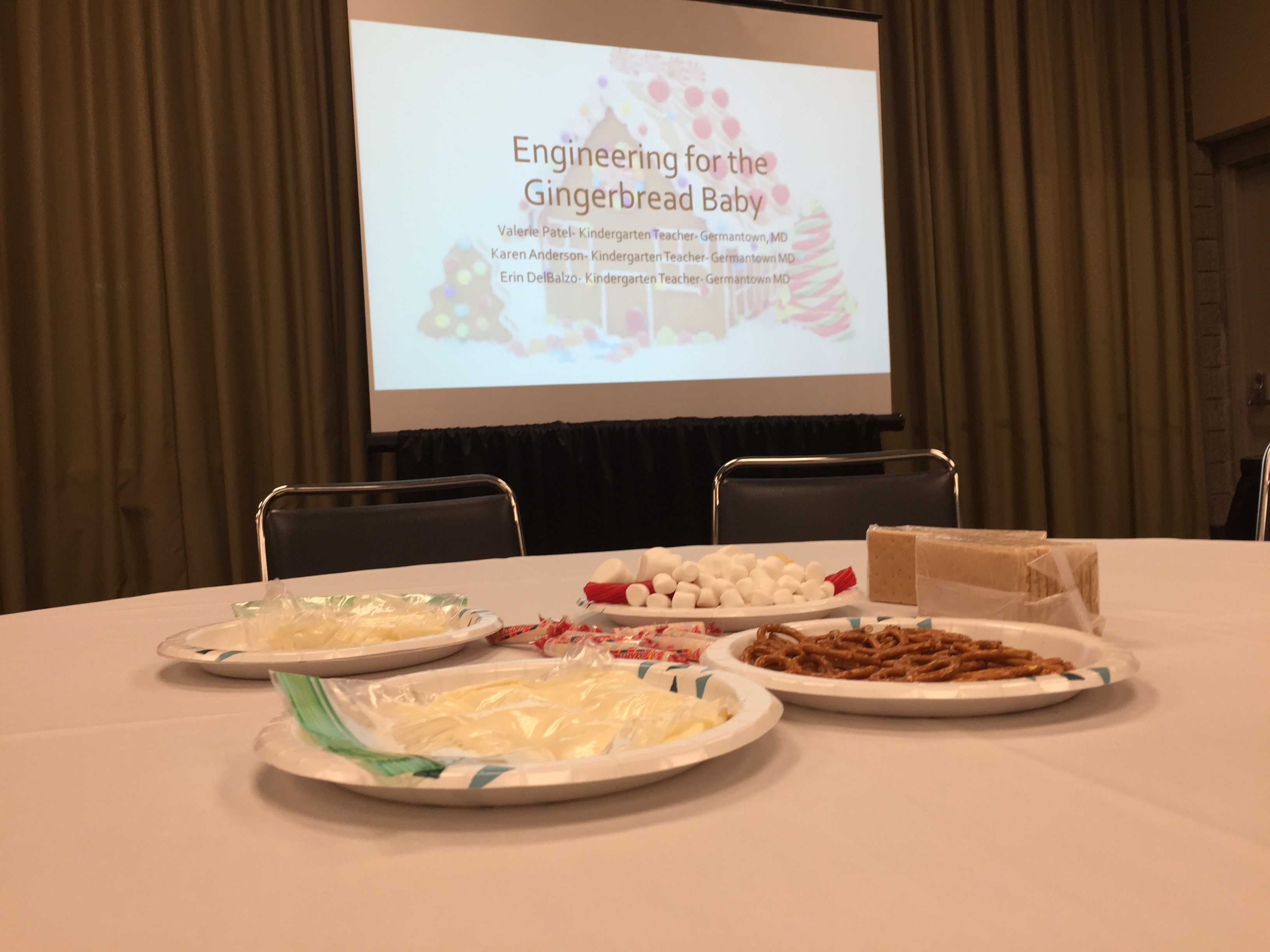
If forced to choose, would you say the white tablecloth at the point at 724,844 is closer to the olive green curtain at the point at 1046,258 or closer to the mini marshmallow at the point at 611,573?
the mini marshmallow at the point at 611,573

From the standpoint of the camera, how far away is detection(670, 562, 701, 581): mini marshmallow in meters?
0.93

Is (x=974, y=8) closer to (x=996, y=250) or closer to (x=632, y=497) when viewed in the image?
(x=996, y=250)

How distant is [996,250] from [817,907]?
171 inches

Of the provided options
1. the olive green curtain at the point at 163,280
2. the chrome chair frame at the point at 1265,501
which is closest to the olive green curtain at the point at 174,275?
the olive green curtain at the point at 163,280

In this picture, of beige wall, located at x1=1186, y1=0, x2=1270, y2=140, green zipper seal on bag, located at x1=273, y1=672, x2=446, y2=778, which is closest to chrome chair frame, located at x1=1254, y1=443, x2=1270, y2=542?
green zipper seal on bag, located at x1=273, y1=672, x2=446, y2=778

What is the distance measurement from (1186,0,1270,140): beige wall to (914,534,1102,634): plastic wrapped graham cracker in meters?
4.54

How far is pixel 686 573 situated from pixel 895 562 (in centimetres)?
21

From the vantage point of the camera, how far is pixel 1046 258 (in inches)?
167

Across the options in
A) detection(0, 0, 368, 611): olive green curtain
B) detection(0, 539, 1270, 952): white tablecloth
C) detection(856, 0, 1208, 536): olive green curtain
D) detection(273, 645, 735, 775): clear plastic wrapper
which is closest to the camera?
detection(0, 539, 1270, 952): white tablecloth

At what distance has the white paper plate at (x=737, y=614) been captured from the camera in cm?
85

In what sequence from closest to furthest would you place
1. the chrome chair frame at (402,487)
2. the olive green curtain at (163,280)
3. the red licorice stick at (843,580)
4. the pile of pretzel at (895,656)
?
1. the pile of pretzel at (895,656)
2. the red licorice stick at (843,580)
3. the chrome chair frame at (402,487)
4. the olive green curtain at (163,280)

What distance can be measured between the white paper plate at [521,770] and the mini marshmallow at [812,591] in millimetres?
381

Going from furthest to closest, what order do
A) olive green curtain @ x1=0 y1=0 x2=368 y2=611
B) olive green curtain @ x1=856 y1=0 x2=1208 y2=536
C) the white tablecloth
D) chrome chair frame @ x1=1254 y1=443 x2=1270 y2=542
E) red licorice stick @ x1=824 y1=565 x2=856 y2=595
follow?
olive green curtain @ x1=856 y1=0 x2=1208 y2=536 → olive green curtain @ x1=0 y1=0 x2=368 y2=611 → chrome chair frame @ x1=1254 y1=443 x2=1270 y2=542 → red licorice stick @ x1=824 y1=565 x2=856 y2=595 → the white tablecloth

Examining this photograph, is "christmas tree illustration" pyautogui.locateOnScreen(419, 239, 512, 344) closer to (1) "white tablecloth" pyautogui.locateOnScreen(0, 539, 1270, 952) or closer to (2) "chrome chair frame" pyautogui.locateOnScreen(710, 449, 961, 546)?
(2) "chrome chair frame" pyautogui.locateOnScreen(710, 449, 961, 546)
